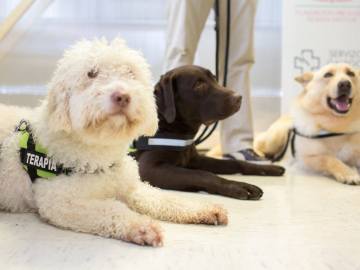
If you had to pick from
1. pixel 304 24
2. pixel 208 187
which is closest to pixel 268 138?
pixel 304 24

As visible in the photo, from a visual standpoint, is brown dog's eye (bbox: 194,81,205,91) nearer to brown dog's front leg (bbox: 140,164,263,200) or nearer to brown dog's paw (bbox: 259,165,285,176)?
brown dog's front leg (bbox: 140,164,263,200)

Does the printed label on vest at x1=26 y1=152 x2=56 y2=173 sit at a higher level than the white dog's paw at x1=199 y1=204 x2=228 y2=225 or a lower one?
higher

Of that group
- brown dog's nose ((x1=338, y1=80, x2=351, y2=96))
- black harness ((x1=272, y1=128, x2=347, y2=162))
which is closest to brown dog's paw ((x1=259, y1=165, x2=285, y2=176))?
black harness ((x1=272, y1=128, x2=347, y2=162))

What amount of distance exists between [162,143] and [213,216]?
730 mm

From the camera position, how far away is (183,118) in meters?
2.30

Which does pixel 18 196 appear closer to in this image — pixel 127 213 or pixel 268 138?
pixel 127 213

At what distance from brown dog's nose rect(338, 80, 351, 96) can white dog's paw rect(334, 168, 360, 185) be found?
503 millimetres

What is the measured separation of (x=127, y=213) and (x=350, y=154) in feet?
5.73

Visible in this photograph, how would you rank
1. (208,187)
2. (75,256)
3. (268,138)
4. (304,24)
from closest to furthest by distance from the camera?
(75,256)
(208,187)
(268,138)
(304,24)

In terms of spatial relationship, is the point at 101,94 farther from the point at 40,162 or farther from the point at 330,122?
the point at 330,122

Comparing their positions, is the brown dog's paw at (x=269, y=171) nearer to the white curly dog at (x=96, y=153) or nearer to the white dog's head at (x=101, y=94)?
the white curly dog at (x=96, y=153)

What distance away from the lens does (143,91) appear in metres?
1.46

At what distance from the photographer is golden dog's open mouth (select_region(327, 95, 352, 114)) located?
2748 millimetres

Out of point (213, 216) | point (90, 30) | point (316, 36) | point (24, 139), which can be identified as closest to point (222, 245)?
point (213, 216)
